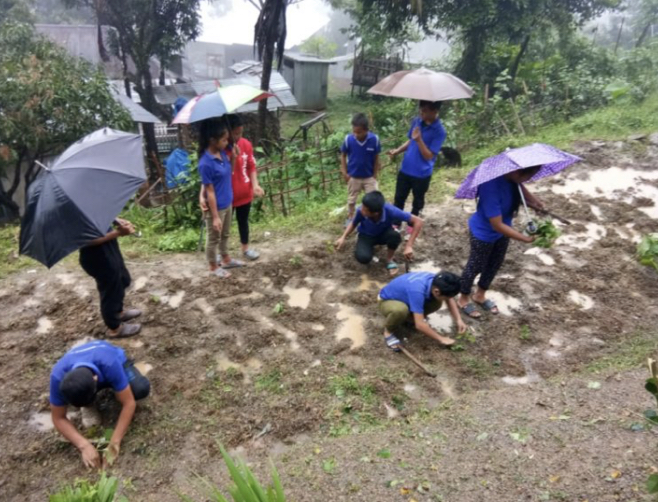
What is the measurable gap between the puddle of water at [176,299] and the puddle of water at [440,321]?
7.88 feet

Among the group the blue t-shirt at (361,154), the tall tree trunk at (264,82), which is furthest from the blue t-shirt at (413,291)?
the tall tree trunk at (264,82)

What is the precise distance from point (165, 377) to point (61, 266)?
2.56 m

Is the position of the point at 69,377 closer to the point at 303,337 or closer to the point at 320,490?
the point at 320,490

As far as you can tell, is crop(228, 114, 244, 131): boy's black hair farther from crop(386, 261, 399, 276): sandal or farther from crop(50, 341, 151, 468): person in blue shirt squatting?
crop(50, 341, 151, 468): person in blue shirt squatting

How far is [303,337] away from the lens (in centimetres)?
407

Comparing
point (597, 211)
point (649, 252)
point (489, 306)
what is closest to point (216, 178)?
point (489, 306)

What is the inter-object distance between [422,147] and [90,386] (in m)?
3.66

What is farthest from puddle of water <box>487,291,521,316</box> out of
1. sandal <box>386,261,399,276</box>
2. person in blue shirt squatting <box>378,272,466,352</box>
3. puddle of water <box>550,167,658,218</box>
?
puddle of water <box>550,167,658,218</box>

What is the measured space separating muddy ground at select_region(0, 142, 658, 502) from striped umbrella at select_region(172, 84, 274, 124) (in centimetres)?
162

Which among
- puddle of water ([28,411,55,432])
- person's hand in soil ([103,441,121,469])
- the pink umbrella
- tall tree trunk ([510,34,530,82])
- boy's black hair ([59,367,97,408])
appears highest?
tall tree trunk ([510,34,530,82])

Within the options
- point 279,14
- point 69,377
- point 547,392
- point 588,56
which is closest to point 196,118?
point 69,377

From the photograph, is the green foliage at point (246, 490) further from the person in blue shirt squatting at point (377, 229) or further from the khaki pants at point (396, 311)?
the person in blue shirt squatting at point (377, 229)

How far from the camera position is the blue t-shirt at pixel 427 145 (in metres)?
4.87

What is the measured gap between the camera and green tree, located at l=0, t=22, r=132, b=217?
7.80m
